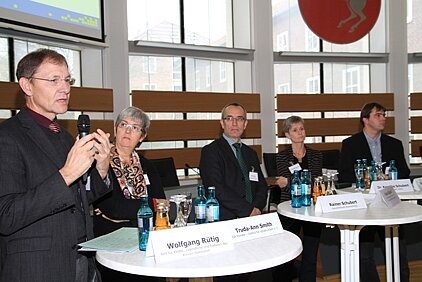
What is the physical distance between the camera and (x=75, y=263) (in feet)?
5.53

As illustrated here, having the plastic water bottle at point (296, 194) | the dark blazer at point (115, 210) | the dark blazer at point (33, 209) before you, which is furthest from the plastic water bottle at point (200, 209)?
the plastic water bottle at point (296, 194)

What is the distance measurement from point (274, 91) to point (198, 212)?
200 inches

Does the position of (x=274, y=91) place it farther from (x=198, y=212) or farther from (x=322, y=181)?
(x=198, y=212)

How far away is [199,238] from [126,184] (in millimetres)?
825

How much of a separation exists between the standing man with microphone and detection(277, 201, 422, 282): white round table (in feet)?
4.16

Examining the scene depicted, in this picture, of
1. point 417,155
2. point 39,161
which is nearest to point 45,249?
point 39,161

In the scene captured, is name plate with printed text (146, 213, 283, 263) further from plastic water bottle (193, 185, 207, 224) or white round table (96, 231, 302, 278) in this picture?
plastic water bottle (193, 185, 207, 224)

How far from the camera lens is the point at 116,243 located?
5.95ft

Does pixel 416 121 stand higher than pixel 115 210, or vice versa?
pixel 416 121

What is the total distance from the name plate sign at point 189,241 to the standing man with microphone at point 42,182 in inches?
12.7

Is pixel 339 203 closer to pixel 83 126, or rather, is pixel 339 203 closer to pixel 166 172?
pixel 83 126

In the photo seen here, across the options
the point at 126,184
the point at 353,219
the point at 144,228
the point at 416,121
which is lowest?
the point at 353,219

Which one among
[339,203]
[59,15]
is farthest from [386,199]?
[59,15]

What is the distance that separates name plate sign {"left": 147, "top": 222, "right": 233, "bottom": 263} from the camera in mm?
1627
